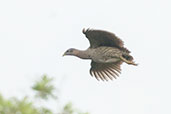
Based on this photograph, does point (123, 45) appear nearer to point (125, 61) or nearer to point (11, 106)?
point (125, 61)

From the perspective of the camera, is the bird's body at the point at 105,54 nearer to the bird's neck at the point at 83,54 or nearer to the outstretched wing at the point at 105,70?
the bird's neck at the point at 83,54

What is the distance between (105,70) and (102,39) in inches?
55.0

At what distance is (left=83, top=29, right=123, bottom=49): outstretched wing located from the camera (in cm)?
1433

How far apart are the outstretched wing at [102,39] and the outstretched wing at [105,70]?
1.11 m

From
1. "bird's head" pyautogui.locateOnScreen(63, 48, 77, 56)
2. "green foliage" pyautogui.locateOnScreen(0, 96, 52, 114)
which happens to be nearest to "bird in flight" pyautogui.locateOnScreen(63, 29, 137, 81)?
"bird's head" pyautogui.locateOnScreen(63, 48, 77, 56)

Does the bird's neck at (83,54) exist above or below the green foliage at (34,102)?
above

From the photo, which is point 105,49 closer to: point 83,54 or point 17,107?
point 83,54

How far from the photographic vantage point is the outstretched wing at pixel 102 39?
14328mm

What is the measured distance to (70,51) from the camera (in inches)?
618

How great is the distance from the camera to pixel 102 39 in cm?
1462

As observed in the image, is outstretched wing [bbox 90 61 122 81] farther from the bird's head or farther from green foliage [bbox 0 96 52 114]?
green foliage [bbox 0 96 52 114]

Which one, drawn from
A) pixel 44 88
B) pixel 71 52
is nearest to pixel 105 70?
pixel 71 52

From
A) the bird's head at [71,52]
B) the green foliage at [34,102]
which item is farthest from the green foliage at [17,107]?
the bird's head at [71,52]

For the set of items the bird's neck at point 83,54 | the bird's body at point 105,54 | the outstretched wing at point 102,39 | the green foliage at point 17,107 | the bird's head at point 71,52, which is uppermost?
the bird's head at point 71,52
